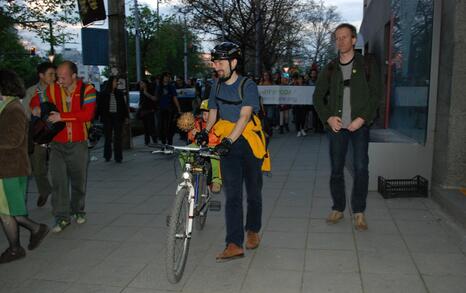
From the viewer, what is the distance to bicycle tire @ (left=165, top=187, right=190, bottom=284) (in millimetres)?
3625

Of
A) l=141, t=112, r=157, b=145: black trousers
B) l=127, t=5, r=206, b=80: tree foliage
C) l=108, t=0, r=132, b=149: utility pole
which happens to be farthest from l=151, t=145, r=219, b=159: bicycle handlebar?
l=127, t=5, r=206, b=80: tree foliage

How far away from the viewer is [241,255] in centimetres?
429

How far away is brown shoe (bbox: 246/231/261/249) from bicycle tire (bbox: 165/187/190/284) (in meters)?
0.79

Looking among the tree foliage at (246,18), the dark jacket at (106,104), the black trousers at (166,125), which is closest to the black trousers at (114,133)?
the dark jacket at (106,104)

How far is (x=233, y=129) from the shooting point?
4.07 m

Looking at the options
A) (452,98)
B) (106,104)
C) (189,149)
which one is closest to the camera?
(189,149)

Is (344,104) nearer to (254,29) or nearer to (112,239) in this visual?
(112,239)

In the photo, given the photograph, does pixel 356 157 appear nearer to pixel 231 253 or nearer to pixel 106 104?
pixel 231 253

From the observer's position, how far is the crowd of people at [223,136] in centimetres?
422

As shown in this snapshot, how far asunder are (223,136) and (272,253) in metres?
1.21

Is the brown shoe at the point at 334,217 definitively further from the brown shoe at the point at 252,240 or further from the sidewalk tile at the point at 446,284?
the sidewalk tile at the point at 446,284

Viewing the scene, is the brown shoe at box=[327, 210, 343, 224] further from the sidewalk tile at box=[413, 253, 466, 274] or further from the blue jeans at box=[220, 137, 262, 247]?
the blue jeans at box=[220, 137, 262, 247]

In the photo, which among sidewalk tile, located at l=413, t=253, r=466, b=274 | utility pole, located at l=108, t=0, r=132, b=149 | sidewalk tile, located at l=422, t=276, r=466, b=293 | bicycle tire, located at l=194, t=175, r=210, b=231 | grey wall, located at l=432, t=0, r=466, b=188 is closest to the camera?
sidewalk tile, located at l=422, t=276, r=466, b=293

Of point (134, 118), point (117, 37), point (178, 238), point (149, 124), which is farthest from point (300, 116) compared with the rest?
point (178, 238)
